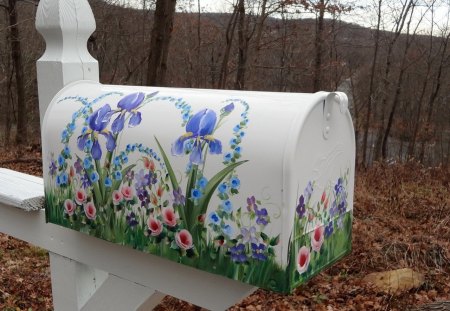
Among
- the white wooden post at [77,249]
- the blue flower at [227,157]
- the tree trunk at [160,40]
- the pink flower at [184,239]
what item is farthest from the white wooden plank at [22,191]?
the tree trunk at [160,40]

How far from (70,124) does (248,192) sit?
45 cm

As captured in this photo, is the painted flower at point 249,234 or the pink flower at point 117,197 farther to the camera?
the pink flower at point 117,197

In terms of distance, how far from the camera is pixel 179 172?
2.49 feet

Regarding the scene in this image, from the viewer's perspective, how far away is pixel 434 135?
17531mm

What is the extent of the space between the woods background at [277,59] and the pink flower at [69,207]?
7.12 meters

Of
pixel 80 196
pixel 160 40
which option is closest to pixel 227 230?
pixel 80 196

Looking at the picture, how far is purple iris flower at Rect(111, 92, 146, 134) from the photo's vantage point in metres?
0.84

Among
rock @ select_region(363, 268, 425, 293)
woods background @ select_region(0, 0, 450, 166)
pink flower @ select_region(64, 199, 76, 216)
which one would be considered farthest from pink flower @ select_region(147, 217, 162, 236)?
woods background @ select_region(0, 0, 450, 166)

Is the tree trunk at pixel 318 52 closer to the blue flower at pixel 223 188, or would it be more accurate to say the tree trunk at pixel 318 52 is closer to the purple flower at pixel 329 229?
the purple flower at pixel 329 229

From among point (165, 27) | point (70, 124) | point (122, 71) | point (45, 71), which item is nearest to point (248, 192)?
point (70, 124)

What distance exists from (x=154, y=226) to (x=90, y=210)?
0.57 ft

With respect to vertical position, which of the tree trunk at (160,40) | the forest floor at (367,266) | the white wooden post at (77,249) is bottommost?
the forest floor at (367,266)

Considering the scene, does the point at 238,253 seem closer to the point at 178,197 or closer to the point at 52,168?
the point at 178,197

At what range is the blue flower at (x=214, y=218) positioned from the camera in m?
0.72
